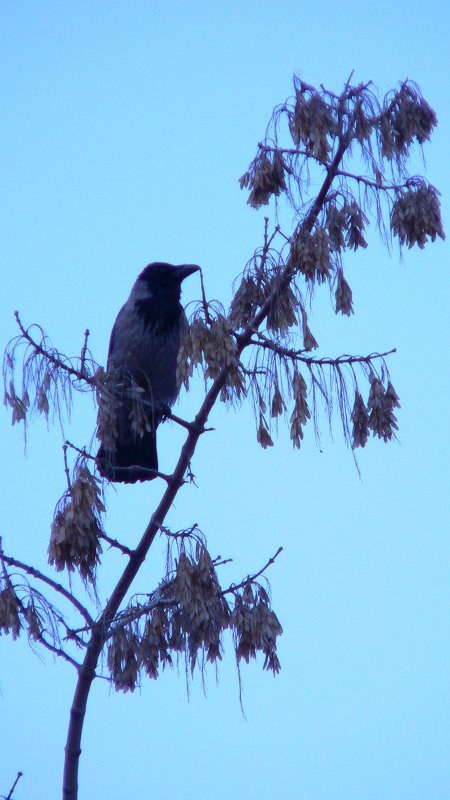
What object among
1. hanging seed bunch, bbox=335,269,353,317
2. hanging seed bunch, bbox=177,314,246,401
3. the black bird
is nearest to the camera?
hanging seed bunch, bbox=177,314,246,401

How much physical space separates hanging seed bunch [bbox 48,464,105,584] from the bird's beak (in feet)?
10.9

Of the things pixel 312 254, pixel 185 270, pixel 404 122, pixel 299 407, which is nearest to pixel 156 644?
pixel 299 407

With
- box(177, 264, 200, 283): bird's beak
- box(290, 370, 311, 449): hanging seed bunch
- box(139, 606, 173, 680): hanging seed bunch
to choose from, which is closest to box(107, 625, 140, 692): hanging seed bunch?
box(139, 606, 173, 680): hanging seed bunch

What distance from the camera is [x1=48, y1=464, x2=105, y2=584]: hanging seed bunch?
361 cm

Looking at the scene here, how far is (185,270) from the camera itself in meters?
6.93

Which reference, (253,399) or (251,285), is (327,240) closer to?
(251,285)

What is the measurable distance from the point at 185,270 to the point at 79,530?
11.7 feet

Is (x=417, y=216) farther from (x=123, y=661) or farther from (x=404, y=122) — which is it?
(x=123, y=661)

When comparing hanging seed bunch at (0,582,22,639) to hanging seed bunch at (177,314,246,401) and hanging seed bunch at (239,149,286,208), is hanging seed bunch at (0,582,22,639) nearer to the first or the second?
hanging seed bunch at (177,314,246,401)

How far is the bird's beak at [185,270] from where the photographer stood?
6.88 m

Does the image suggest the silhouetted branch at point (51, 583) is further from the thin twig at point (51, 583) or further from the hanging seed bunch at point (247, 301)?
the hanging seed bunch at point (247, 301)

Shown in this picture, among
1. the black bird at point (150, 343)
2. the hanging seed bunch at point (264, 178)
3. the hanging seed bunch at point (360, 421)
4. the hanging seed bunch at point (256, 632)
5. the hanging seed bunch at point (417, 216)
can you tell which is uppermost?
the black bird at point (150, 343)

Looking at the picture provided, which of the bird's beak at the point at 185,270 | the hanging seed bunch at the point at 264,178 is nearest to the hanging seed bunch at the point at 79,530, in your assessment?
the hanging seed bunch at the point at 264,178

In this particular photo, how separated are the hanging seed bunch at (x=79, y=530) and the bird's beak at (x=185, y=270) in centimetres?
331
